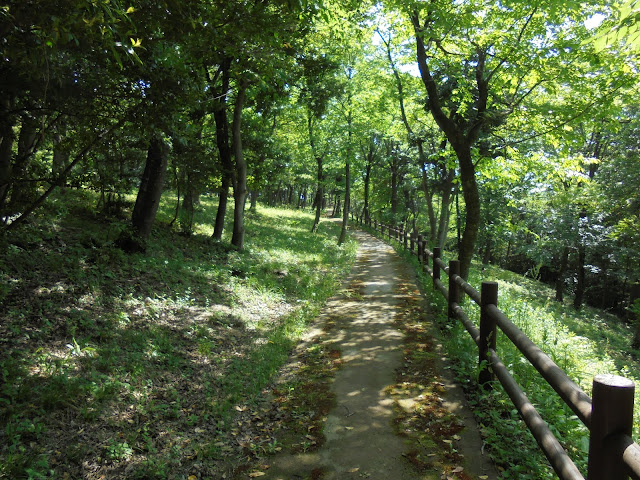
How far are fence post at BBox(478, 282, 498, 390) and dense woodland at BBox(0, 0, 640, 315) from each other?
8.10 feet

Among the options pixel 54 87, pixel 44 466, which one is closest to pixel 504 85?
pixel 54 87

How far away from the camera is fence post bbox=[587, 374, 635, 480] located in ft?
5.92

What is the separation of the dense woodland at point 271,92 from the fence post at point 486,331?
2.47 meters

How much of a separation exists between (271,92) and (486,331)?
8581mm

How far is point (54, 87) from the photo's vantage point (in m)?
4.99

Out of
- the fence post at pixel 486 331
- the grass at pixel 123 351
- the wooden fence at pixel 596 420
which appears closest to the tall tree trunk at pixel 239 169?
the grass at pixel 123 351

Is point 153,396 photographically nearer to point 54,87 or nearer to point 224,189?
point 54,87

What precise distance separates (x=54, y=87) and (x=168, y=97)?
1393 millimetres

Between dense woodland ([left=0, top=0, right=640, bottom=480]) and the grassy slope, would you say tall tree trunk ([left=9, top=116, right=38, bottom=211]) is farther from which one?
the grassy slope

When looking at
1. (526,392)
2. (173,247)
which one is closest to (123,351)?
(526,392)

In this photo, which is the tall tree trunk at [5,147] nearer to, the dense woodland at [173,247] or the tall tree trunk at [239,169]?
the dense woodland at [173,247]

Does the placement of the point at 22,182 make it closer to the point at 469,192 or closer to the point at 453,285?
the point at 453,285

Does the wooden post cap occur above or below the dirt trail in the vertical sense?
above

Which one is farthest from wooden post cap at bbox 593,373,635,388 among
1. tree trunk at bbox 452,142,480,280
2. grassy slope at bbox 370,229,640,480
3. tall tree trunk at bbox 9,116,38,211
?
tree trunk at bbox 452,142,480,280
